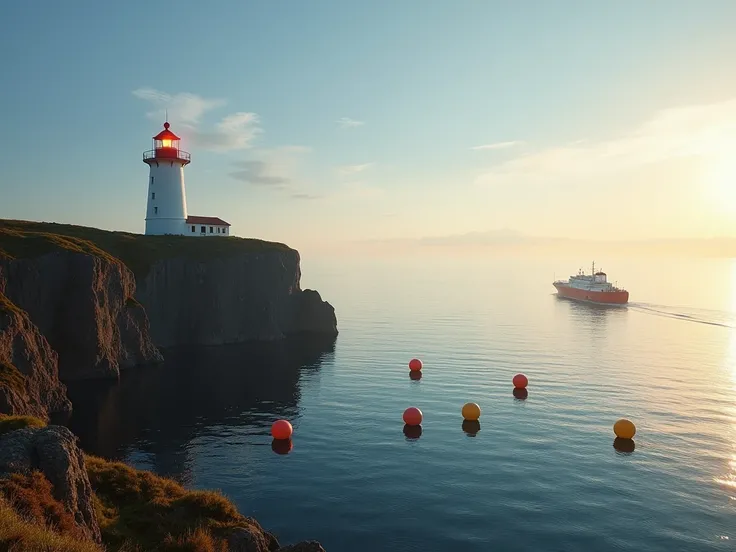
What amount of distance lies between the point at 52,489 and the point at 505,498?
23998 mm

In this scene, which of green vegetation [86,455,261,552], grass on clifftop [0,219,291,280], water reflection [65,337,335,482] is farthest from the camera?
grass on clifftop [0,219,291,280]

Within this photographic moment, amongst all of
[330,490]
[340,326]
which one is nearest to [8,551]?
[330,490]

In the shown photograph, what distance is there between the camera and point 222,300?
89.2m

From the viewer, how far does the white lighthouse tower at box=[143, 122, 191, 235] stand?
98250 mm

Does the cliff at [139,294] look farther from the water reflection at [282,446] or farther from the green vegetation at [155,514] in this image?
the water reflection at [282,446]

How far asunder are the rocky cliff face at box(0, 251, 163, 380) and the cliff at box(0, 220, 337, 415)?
0.33 ft

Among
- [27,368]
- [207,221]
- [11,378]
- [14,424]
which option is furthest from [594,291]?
[14,424]

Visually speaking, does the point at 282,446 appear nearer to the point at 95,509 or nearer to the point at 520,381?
the point at 95,509

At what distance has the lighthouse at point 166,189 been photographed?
98312 mm

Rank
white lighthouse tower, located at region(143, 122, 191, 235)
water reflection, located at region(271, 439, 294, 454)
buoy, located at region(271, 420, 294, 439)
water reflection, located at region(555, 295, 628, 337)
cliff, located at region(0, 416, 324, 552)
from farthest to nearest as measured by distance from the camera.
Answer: water reflection, located at region(555, 295, 628, 337) → white lighthouse tower, located at region(143, 122, 191, 235) → buoy, located at region(271, 420, 294, 439) → water reflection, located at region(271, 439, 294, 454) → cliff, located at region(0, 416, 324, 552)

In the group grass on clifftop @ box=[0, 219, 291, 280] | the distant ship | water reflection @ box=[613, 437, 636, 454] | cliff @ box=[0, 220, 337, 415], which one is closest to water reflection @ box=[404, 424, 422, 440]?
water reflection @ box=[613, 437, 636, 454]

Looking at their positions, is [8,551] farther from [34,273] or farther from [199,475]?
[34,273]

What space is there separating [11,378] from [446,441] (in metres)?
32.0

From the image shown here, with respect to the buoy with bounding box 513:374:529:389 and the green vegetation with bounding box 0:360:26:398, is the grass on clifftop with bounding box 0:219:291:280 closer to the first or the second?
the green vegetation with bounding box 0:360:26:398
